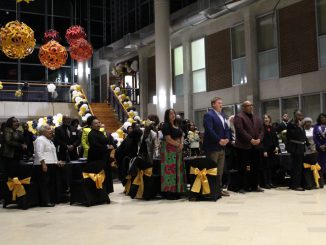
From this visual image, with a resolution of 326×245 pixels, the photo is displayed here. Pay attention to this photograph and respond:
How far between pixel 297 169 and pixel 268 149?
0.75m

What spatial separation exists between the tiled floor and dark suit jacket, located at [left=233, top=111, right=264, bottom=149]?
98 cm

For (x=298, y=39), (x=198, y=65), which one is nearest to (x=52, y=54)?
(x=298, y=39)

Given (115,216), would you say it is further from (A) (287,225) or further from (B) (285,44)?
(B) (285,44)

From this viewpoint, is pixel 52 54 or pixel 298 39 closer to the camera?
pixel 52 54

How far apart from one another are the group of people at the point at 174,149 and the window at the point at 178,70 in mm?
10977

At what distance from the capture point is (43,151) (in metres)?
7.38

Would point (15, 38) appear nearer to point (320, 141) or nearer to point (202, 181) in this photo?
point (202, 181)

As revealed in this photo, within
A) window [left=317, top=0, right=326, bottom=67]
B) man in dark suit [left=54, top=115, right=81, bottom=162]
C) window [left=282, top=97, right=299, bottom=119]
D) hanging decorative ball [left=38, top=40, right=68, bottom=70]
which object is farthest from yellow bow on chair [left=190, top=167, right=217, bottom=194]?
window [left=282, top=97, right=299, bottom=119]

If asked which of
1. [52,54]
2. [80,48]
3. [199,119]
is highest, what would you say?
[80,48]

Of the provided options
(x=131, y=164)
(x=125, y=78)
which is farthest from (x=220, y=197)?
(x=125, y=78)

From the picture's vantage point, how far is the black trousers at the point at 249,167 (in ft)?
26.7

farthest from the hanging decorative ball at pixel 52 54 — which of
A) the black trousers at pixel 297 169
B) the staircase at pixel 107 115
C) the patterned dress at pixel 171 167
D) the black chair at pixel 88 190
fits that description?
the staircase at pixel 107 115

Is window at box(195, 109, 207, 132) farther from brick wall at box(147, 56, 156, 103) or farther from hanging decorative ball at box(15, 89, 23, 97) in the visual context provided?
hanging decorative ball at box(15, 89, 23, 97)

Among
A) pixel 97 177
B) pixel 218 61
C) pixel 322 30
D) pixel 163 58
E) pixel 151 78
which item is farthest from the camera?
pixel 151 78
